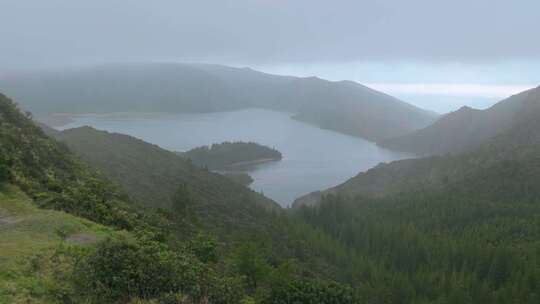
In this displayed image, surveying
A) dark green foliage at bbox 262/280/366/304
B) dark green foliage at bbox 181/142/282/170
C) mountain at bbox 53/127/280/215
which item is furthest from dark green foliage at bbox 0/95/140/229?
dark green foliage at bbox 181/142/282/170

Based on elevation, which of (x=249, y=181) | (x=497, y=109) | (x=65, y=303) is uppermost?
(x=497, y=109)

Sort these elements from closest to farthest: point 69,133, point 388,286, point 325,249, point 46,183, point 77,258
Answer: point 77,258, point 46,183, point 388,286, point 325,249, point 69,133

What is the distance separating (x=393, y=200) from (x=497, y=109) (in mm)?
92064

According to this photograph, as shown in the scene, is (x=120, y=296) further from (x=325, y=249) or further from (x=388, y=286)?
(x=325, y=249)

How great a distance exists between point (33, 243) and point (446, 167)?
84.5 metres

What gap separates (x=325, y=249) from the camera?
4378 cm

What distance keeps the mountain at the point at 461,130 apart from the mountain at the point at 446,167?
2008 centimetres

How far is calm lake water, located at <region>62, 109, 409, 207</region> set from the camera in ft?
307

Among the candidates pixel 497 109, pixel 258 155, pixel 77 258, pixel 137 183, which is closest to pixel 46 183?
pixel 77 258

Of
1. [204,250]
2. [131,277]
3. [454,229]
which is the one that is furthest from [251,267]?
[454,229]

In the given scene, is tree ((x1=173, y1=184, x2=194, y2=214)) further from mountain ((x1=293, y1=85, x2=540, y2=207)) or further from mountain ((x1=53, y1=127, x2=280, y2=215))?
mountain ((x1=293, y1=85, x2=540, y2=207))

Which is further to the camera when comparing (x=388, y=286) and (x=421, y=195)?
(x=421, y=195)

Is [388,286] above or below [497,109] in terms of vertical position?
below

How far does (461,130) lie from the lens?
136 meters
